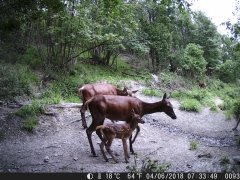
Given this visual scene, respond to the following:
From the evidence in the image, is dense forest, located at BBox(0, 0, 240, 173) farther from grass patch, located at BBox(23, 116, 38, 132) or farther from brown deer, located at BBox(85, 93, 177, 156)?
brown deer, located at BBox(85, 93, 177, 156)

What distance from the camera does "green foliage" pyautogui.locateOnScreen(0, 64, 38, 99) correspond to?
50.0 ft

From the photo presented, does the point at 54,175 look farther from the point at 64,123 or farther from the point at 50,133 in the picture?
the point at 64,123

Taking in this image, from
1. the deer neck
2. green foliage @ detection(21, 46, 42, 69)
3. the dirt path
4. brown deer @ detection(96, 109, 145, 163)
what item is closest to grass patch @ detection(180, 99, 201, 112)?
the dirt path

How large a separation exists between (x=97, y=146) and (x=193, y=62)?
61.1 feet

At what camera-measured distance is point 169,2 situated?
11.0m

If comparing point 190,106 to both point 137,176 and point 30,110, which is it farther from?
point 137,176

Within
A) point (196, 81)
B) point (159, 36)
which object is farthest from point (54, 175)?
point (196, 81)

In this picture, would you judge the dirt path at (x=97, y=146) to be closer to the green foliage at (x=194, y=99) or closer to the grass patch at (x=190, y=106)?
the grass patch at (x=190, y=106)

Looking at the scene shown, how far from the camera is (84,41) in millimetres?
19047

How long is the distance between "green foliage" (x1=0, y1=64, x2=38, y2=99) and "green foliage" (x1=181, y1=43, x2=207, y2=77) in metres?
14.4

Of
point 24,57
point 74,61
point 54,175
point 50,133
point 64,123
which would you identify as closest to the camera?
point 54,175

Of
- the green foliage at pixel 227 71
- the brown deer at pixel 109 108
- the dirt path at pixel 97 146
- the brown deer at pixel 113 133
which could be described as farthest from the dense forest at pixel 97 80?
the green foliage at pixel 227 71

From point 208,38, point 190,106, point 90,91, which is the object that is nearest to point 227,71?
point 208,38

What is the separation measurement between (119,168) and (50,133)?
4.15 meters
